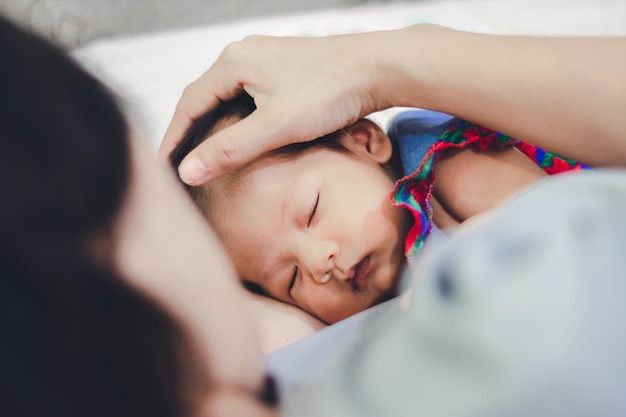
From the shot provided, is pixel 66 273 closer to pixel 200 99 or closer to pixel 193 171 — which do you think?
pixel 193 171

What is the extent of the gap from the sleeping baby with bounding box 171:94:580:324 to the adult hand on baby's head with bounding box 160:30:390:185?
4 centimetres

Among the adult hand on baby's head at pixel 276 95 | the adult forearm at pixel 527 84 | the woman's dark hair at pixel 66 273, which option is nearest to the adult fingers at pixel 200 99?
the adult hand on baby's head at pixel 276 95

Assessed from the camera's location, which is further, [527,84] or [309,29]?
[309,29]

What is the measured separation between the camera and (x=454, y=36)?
73 cm

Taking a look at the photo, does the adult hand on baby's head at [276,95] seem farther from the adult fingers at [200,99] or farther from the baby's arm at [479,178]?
the baby's arm at [479,178]

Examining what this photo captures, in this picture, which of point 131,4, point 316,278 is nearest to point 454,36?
point 316,278

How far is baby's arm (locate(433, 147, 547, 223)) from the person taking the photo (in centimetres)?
79

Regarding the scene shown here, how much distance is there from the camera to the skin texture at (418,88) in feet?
2.02

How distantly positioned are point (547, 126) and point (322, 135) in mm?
296

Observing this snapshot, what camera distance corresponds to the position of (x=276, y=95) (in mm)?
759

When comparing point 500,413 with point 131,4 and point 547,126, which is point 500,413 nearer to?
point 547,126

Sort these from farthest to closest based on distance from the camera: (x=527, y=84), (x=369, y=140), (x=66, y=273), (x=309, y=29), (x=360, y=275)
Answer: (x=309, y=29) → (x=369, y=140) → (x=360, y=275) → (x=527, y=84) → (x=66, y=273)

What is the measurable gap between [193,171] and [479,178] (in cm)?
40

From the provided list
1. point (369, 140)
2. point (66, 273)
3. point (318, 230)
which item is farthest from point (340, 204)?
point (66, 273)
